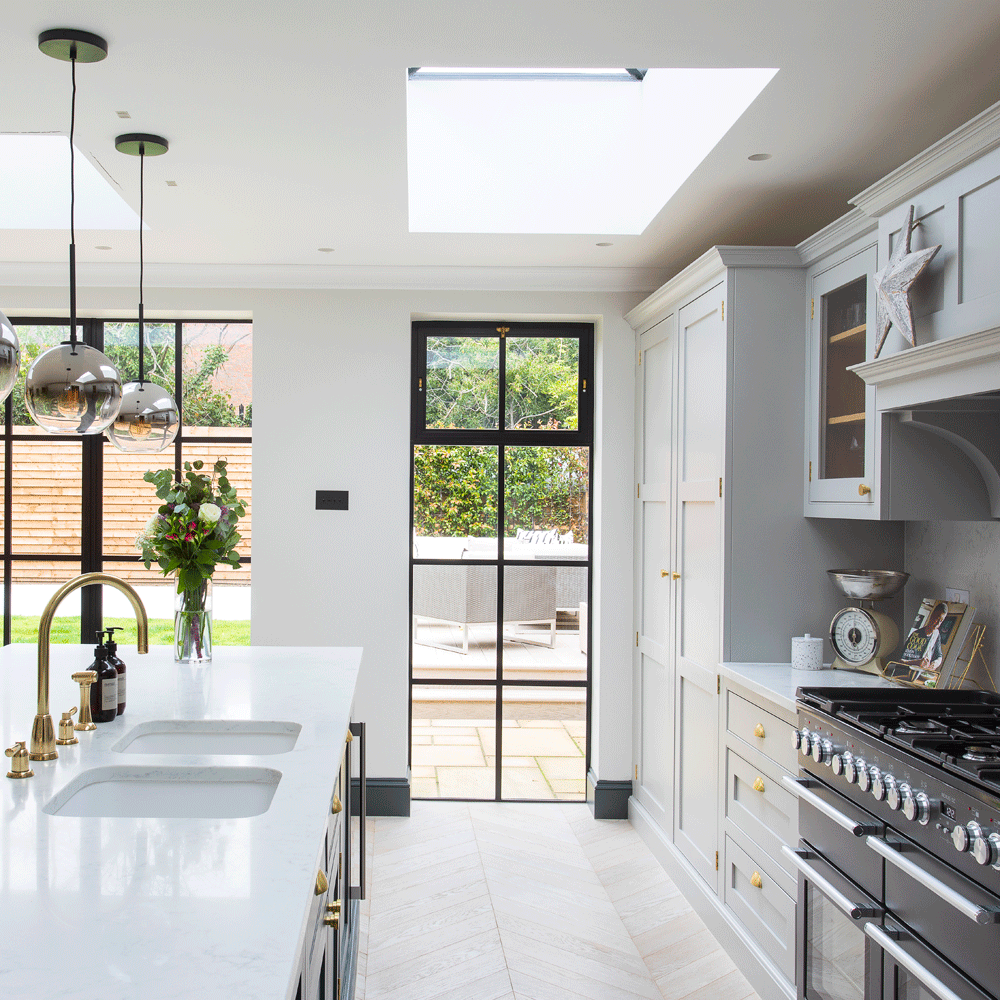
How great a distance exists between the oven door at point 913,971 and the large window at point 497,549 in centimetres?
244

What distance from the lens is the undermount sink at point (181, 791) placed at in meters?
1.63

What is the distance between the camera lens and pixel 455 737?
4.24m

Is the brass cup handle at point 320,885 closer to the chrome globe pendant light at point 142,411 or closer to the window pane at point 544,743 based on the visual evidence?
the chrome globe pendant light at point 142,411

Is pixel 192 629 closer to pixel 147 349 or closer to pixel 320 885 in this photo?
pixel 320 885

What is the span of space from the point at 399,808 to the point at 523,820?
22.5 inches

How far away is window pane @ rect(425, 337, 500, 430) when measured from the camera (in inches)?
166

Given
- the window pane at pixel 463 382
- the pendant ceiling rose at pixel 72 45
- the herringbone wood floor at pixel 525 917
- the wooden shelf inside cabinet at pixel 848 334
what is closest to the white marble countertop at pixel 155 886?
the herringbone wood floor at pixel 525 917

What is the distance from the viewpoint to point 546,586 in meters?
4.24

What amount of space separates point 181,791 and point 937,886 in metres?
1.43

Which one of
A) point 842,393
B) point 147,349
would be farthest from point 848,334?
point 147,349

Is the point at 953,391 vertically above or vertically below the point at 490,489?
above

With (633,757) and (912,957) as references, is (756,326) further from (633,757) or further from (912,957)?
(633,757)

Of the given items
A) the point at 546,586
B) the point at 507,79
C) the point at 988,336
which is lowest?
the point at 546,586

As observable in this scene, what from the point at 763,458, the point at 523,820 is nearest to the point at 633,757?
the point at 523,820
